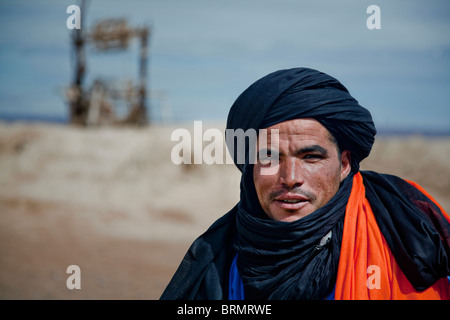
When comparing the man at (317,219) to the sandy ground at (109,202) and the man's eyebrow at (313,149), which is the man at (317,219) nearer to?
the man's eyebrow at (313,149)

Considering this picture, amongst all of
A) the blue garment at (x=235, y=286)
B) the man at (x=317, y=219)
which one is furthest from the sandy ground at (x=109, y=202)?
the man at (x=317, y=219)

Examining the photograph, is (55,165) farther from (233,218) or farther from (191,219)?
(233,218)

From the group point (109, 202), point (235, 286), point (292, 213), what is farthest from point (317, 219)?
point (109, 202)

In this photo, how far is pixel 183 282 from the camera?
6.36 feet

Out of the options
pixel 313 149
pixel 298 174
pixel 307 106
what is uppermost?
pixel 307 106

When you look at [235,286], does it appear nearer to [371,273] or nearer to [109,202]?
[371,273]

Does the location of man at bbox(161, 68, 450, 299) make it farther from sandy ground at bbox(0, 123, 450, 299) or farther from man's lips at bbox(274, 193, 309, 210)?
sandy ground at bbox(0, 123, 450, 299)

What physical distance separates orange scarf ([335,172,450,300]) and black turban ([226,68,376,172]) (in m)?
0.36

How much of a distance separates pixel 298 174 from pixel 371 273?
19.0 inches

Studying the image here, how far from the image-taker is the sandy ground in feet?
22.6

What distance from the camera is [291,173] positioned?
1.77 metres

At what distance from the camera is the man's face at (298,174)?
178 cm

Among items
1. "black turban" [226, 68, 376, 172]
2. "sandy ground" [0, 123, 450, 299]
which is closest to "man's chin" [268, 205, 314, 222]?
"black turban" [226, 68, 376, 172]

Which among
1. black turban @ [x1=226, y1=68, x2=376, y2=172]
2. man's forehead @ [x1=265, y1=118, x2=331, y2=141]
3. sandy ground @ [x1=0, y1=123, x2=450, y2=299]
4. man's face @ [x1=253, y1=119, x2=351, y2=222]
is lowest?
sandy ground @ [x1=0, y1=123, x2=450, y2=299]
